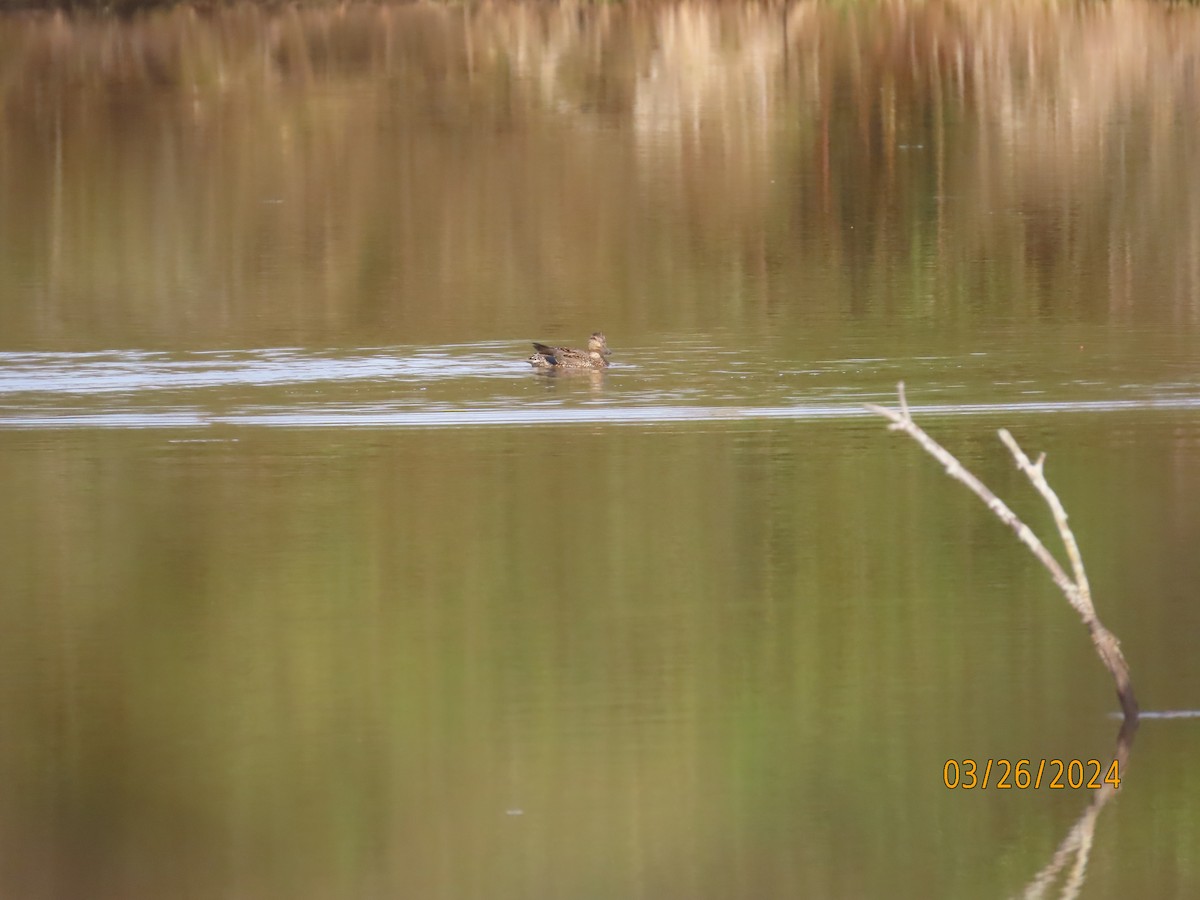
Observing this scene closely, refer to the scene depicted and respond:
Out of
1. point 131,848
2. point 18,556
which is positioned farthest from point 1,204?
point 131,848

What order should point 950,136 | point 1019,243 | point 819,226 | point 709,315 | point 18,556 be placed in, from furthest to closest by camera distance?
1. point 950,136
2. point 819,226
3. point 1019,243
4. point 709,315
5. point 18,556

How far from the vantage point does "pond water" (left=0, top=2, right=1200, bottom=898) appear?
803cm

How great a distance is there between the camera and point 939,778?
27.3 feet

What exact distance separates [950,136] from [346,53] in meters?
12.7

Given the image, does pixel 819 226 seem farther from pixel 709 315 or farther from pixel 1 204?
pixel 1 204

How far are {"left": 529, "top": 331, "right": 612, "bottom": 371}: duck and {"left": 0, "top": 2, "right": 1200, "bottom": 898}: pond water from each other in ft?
0.63
